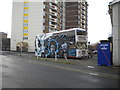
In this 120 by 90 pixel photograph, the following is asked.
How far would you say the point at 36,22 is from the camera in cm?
5806

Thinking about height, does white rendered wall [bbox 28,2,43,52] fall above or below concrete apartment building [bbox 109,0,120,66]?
above

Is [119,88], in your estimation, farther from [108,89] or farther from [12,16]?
[12,16]

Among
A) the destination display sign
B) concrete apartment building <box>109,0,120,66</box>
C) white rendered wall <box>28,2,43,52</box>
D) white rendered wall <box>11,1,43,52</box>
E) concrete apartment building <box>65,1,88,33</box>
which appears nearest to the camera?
concrete apartment building <box>109,0,120,66</box>

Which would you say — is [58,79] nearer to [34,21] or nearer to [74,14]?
[34,21]

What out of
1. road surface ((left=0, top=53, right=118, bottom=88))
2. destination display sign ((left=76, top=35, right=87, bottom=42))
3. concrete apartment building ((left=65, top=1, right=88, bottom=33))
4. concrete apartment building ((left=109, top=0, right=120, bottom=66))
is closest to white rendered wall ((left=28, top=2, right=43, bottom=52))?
concrete apartment building ((left=65, top=1, right=88, bottom=33))

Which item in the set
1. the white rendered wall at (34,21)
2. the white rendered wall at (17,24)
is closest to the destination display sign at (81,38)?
the white rendered wall at (34,21)

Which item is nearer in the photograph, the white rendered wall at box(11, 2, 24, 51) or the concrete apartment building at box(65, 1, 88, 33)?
the white rendered wall at box(11, 2, 24, 51)

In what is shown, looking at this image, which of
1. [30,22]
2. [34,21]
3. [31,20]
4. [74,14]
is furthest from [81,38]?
[74,14]

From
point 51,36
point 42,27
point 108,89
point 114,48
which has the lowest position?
point 108,89

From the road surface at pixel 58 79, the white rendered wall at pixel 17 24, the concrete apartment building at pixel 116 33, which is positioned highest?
the white rendered wall at pixel 17 24

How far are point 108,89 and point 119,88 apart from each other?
0.52 metres

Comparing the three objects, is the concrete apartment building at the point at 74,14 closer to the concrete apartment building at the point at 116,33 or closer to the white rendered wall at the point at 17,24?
the white rendered wall at the point at 17,24

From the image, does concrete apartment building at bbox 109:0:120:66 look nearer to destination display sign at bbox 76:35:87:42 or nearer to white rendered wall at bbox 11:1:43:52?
destination display sign at bbox 76:35:87:42

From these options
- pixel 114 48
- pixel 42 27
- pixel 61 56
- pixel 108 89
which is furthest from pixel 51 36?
pixel 42 27
